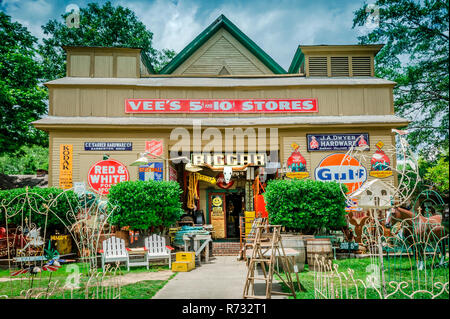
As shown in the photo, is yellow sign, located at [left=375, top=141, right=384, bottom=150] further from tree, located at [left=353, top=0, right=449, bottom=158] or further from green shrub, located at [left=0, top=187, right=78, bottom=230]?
green shrub, located at [left=0, top=187, right=78, bottom=230]

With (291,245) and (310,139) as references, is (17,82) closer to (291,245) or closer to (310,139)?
(310,139)

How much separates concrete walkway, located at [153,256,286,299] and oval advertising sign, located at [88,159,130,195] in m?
5.23

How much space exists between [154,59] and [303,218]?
74.8 feet

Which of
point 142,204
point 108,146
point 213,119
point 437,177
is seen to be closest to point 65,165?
point 108,146

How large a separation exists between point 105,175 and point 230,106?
554 centimetres

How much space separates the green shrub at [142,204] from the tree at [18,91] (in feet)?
33.6

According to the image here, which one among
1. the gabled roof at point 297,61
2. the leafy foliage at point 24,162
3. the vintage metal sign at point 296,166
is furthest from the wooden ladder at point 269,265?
the leafy foliage at point 24,162

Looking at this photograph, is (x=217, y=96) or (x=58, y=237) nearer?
(x=58, y=237)

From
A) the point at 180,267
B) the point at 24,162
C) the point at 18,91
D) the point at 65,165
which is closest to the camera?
the point at 180,267

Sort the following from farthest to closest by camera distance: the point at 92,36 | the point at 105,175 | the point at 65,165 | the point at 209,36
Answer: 1. the point at 92,36
2. the point at 209,36
3. the point at 105,175
4. the point at 65,165

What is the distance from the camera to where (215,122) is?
13.9 meters

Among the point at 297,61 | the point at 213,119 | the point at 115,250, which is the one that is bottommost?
the point at 115,250

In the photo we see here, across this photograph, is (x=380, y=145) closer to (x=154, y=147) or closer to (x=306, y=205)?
(x=306, y=205)
